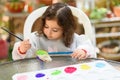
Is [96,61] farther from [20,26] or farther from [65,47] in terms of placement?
[20,26]

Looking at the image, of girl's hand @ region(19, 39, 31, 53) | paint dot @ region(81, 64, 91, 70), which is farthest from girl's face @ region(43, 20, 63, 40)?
paint dot @ region(81, 64, 91, 70)

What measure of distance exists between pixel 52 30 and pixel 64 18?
78mm

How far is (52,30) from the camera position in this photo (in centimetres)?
117

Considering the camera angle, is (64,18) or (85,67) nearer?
(85,67)

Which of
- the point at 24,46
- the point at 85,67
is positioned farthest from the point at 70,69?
the point at 24,46

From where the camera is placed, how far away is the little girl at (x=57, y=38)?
1.12 m

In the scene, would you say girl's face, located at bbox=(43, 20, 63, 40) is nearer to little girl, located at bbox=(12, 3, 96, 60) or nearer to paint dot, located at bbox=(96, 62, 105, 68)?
little girl, located at bbox=(12, 3, 96, 60)

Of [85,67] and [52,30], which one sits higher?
[52,30]

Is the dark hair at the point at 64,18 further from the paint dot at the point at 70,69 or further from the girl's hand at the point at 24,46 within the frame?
the paint dot at the point at 70,69

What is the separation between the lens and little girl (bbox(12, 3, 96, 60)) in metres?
1.12

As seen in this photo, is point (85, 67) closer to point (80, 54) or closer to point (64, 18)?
point (80, 54)

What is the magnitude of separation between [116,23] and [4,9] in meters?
1.00

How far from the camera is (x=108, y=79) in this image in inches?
34.7

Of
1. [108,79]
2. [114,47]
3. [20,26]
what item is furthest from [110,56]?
[108,79]
